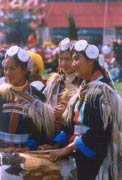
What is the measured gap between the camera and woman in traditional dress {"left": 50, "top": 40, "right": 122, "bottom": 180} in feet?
13.1

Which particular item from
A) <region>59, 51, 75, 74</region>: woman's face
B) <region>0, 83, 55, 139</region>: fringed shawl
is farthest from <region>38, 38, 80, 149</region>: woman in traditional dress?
<region>0, 83, 55, 139</region>: fringed shawl

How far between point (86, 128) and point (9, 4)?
146ft

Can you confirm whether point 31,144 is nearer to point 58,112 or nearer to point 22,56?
point 58,112

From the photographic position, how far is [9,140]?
167 inches

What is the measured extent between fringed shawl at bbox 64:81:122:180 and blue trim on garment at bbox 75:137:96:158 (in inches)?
5.4

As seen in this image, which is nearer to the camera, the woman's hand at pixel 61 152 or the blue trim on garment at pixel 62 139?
the woman's hand at pixel 61 152

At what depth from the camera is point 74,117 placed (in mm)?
4129

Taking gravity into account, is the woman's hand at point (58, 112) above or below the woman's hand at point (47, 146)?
above

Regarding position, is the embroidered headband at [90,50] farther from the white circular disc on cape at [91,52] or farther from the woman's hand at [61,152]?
the woman's hand at [61,152]

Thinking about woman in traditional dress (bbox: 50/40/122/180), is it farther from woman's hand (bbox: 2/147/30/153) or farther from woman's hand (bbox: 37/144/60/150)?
woman's hand (bbox: 2/147/30/153)

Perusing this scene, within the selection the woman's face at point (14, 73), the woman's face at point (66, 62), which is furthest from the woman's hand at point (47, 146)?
the woman's face at point (66, 62)

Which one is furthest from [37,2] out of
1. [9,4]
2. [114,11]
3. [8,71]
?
[8,71]

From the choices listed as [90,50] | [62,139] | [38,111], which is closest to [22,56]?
[38,111]

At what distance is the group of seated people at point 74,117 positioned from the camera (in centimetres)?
403
